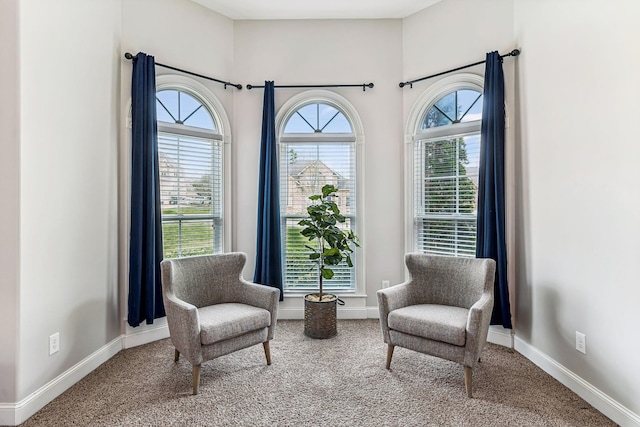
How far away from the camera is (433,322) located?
2.39m

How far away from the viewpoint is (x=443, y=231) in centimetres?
356

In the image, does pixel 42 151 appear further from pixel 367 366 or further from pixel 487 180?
pixel 487 180

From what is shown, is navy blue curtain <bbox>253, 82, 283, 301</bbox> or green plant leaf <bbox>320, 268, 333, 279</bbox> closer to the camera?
green plant leaf <bbox>320, 268, 333, 279</bbox>

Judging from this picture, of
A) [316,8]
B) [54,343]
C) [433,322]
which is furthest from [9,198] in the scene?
[316,8]

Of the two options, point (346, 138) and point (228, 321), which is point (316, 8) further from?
point (228, 321)

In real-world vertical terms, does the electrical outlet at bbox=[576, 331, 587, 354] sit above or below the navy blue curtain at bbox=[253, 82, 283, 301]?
below

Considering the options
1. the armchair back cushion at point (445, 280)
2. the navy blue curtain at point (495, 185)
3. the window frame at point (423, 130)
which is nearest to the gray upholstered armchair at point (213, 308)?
the armchair back cushion at point (445, 280)

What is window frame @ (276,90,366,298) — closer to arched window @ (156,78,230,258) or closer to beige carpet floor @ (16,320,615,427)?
arched window @ (156,78,230,258)

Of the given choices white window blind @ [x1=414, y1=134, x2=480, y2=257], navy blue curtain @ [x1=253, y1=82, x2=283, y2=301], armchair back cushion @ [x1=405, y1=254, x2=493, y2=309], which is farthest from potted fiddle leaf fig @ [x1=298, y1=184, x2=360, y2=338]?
white window blind @ [x1=414, y1=134, x2=480, y2=257]

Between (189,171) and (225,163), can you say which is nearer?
(189,171)

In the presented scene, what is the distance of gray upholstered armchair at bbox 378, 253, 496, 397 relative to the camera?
2.26 metres

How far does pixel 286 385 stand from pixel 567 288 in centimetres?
208

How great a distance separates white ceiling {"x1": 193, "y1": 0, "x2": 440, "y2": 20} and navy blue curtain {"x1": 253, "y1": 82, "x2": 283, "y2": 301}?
0.77 metres

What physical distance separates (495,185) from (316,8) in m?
2.54
